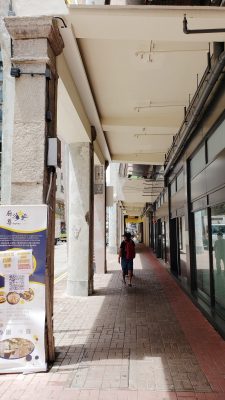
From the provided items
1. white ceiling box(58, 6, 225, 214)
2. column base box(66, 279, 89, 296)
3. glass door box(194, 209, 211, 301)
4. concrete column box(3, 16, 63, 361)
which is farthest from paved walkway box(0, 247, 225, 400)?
white ceiling box(58, 6, 225, 214)

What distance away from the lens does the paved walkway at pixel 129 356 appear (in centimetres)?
377

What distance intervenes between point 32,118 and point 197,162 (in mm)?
4468

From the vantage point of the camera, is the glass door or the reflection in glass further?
the reflection in glass

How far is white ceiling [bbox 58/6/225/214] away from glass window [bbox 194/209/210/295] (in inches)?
109

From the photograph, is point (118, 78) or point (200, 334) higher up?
point (118, 78)

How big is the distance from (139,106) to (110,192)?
19.4ft

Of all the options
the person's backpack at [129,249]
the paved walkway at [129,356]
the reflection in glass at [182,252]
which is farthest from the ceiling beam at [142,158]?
the paved walkway at [129,356]

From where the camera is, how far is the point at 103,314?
714 centimetres

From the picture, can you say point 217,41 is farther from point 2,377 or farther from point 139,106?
point 2,377

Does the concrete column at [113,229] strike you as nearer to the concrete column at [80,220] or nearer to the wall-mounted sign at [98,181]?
the wall-mounted sign at [98,181]

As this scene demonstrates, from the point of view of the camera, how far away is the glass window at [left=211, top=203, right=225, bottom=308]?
6215mm

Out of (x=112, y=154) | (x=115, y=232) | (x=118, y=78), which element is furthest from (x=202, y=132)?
(x=115, y=232)

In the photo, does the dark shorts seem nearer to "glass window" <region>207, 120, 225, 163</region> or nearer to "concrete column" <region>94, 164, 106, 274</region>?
"concrete column" <region>94, 164, 106, 274</region>

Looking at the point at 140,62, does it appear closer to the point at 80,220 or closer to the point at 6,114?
the point at 6,114
